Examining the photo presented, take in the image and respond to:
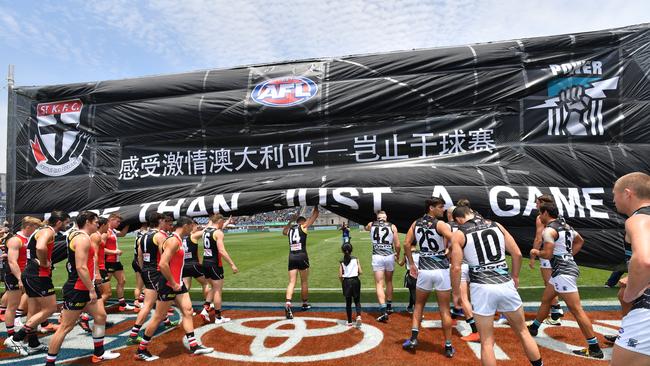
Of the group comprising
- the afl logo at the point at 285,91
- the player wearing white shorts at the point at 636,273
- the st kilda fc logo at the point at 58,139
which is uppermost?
the afl logo at the point at 285,91

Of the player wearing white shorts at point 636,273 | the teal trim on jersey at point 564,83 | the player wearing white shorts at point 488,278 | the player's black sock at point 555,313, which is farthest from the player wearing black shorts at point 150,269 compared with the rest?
the teal trim on jersey at point 564,83

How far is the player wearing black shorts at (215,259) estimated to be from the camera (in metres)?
7.34

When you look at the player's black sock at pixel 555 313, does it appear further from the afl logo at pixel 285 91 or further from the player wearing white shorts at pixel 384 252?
the afl logo at pixel 285 91

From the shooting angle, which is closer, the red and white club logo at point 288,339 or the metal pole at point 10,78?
the red and white club logo at point 288,339

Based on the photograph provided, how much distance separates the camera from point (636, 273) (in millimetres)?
2367

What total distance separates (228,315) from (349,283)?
308 centimetres

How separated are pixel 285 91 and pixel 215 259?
161 inches

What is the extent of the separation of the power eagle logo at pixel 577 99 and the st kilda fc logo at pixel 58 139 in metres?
10.8

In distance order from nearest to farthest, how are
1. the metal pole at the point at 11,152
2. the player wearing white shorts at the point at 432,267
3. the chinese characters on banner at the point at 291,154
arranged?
1. the player wearing white shorts at the point at 432,267
2. the chinese characters on banner at the point at 291,154
3. the metal pole at the point at 11,152

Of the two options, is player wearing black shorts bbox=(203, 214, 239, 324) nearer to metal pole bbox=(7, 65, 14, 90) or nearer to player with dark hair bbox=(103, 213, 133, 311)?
player with dark hair bbox=(103, 213, 133, 311)

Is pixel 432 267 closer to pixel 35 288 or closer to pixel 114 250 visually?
pixel 35 288

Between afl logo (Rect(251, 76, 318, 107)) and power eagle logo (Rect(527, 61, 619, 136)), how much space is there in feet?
16.4

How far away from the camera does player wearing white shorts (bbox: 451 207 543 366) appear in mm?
3939

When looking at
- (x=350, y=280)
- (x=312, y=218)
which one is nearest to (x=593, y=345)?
(x=350, y=280)
